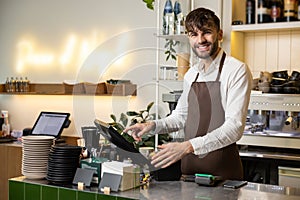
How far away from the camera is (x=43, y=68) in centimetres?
502

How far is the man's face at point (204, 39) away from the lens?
228cm

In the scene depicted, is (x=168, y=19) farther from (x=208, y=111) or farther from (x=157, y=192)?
(x=157, y=192)

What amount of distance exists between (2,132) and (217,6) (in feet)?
9.08

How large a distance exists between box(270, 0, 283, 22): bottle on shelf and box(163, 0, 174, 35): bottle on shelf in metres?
0.81

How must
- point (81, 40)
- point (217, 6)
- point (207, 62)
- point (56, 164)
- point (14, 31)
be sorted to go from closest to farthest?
point (56, 164)
point (207, 62)
point (217, 6)
point (81, 40)
point (14, 31)

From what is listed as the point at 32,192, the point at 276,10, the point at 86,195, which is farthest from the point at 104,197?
the point at 276,10

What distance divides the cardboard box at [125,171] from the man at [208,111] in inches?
4.2

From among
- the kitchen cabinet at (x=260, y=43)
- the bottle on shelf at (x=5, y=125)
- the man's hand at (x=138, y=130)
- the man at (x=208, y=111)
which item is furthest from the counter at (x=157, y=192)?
the bottle on shelf at (x=5, y=125)

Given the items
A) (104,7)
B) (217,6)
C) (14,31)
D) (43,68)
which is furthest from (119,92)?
(14,31)

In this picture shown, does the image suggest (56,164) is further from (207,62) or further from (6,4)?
(6,4)

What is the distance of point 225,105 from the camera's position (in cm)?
241

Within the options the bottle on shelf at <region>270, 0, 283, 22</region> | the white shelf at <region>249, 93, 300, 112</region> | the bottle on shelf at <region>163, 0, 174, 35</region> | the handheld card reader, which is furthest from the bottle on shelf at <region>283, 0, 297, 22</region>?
the handheld card reader

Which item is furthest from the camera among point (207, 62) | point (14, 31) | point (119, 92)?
point (14, 31)

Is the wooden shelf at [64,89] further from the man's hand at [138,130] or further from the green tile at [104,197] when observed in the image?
the green tile at [104,197]
